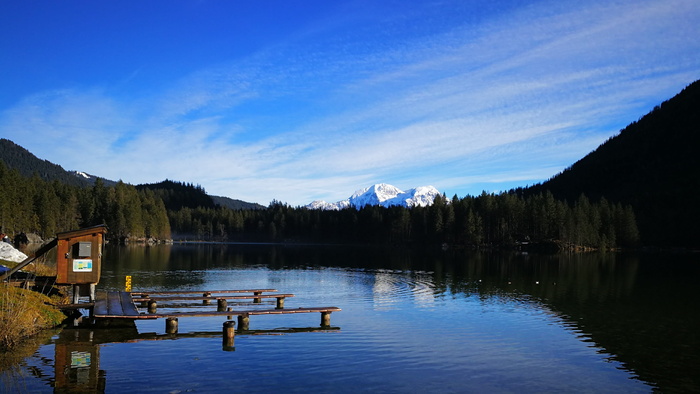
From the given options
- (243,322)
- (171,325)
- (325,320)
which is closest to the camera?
(171,325)

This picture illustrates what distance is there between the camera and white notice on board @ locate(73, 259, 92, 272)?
108ft

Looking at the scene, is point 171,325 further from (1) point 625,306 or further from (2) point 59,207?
(2) point 59,207

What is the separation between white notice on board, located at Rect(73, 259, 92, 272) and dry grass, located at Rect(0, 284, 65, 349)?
2459 mm

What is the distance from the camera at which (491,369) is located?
75.9ft

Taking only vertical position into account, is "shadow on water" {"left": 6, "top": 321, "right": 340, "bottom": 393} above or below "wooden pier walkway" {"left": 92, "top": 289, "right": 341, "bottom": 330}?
below

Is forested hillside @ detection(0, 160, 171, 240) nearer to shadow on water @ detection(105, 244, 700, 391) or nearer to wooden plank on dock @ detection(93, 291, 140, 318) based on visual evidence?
shadow on water @ detection(105, 244, 700, 391)

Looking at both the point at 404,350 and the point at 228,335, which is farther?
the point at 228,335

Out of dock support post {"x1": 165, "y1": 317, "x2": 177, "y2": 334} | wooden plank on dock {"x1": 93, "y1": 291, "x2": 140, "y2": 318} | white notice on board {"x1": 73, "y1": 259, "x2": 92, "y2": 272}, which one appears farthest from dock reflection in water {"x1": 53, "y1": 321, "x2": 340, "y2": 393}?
white notice on board {"x1": 73, "y1": 259, "x2": 92, "y2": 272}

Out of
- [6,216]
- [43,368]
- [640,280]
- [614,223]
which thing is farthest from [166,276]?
[614,223]

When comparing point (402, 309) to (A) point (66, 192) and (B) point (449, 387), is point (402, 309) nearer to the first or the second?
(B) point (449, 387)

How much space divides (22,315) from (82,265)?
7354 millimetres

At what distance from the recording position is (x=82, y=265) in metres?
33.1

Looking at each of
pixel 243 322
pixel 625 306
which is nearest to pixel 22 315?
pixel 243 322

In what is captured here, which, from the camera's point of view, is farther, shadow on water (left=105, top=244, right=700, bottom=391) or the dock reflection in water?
shadow on water (left=105, top=244, right=700, bottom=391)
